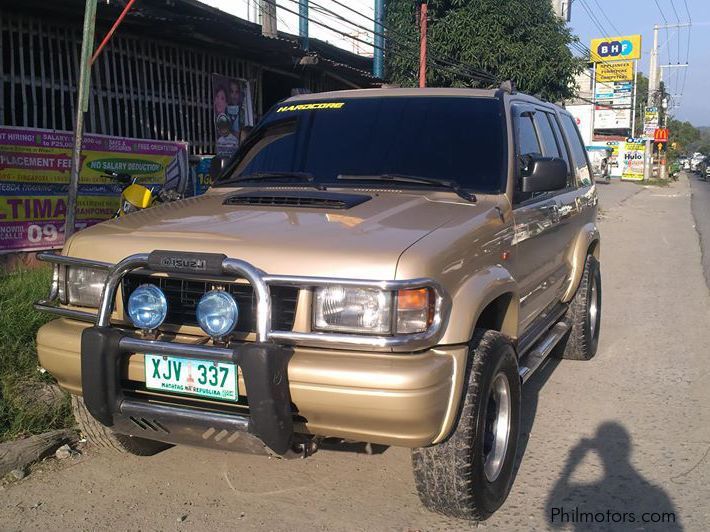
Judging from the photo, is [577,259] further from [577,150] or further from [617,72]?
[617,72]

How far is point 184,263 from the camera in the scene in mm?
2625

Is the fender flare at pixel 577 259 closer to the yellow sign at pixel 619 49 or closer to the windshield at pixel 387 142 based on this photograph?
the windshield at pixel 387 142

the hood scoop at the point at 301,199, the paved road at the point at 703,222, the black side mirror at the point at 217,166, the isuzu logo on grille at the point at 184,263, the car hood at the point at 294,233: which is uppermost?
the black side mirror at the point at 217,166

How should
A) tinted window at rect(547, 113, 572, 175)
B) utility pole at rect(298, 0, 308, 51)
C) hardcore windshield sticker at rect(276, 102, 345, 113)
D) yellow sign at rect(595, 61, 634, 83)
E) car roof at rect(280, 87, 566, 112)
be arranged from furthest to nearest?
1. yellow sign at rect(595, 61, 634, 83)
2. utility pole at rect(298, 0, 308, 51)
3. tinted window at rect(547, 113, 572, 175)
4. hardcore windshield sticker at rect(276, 102, 345, 113)
5. car roof at rect(280, 87, 566, 112)

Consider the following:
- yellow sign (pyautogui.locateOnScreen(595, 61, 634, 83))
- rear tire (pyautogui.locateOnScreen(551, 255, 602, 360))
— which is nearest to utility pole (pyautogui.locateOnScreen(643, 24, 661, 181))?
yellow sign (pyautogui.locateOnScreen(595, 61, 634, 83))

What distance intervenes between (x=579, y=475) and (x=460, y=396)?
4.49ft

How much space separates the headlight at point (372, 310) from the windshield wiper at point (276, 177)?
3.93 feet

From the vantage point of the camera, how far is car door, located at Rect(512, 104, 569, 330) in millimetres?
3703

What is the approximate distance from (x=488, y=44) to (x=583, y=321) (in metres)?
10.2

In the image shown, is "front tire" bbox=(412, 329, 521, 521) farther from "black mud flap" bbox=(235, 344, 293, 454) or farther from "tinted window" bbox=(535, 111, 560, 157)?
"tinted window" bbox=(535, 111, 560, 157)

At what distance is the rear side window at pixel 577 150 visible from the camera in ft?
18.2

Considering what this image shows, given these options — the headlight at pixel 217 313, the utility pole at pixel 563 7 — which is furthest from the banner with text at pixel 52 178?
the utility pole at pixel 563 7

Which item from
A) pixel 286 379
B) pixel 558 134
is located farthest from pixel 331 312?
pixel 558 134

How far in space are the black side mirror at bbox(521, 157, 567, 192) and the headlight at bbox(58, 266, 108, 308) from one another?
7.07 feet
